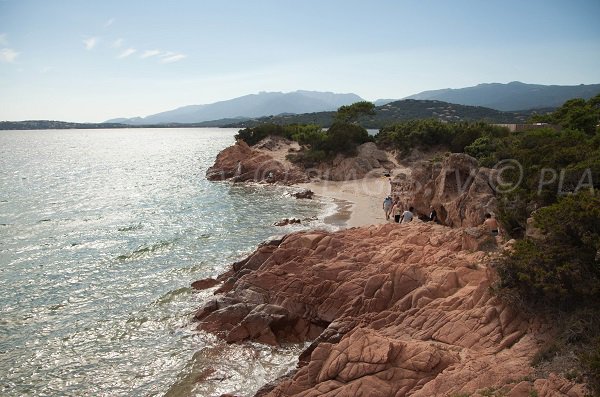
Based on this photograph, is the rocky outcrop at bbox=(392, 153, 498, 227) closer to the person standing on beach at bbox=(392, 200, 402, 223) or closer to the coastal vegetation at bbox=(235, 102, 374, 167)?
the person standing on beach at bbox=(392, 200, 402, 223)

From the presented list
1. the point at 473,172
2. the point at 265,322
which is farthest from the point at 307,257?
the point at 473,172

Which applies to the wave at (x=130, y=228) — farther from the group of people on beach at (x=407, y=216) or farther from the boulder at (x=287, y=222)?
the group of people on beach at (x=407, y=216)

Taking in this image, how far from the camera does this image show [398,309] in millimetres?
15164

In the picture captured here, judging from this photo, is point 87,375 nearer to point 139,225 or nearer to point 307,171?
point 139,225

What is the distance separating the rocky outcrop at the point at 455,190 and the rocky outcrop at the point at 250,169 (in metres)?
27.4

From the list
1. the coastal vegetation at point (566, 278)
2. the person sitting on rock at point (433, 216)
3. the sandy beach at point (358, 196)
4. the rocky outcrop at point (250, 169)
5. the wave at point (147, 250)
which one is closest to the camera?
the coastal vegetation at point (566, 278)

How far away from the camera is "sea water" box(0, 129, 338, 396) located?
51.0ft

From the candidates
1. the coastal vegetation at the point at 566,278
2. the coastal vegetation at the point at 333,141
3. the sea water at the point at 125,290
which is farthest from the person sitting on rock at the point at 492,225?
the coastal vegetation at the point at 333,141

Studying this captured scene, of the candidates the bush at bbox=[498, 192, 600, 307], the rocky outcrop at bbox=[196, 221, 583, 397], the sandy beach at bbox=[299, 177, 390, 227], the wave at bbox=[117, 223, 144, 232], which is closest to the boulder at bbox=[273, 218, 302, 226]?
the sandy beach at bbox=[299, 177, 390, 227]

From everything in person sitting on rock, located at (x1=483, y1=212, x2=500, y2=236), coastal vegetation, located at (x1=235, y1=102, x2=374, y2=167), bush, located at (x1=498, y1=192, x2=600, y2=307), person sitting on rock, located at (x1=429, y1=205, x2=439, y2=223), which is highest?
coastal vegetation, located at (x1=235, y1=102, x2=374, y2=167)

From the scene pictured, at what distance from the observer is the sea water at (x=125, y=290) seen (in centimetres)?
1555

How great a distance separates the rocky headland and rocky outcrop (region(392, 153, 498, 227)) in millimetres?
68

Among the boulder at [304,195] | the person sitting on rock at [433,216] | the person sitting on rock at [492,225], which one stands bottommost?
the boulder at [304,195]

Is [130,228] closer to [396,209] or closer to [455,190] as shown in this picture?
[396,209]
